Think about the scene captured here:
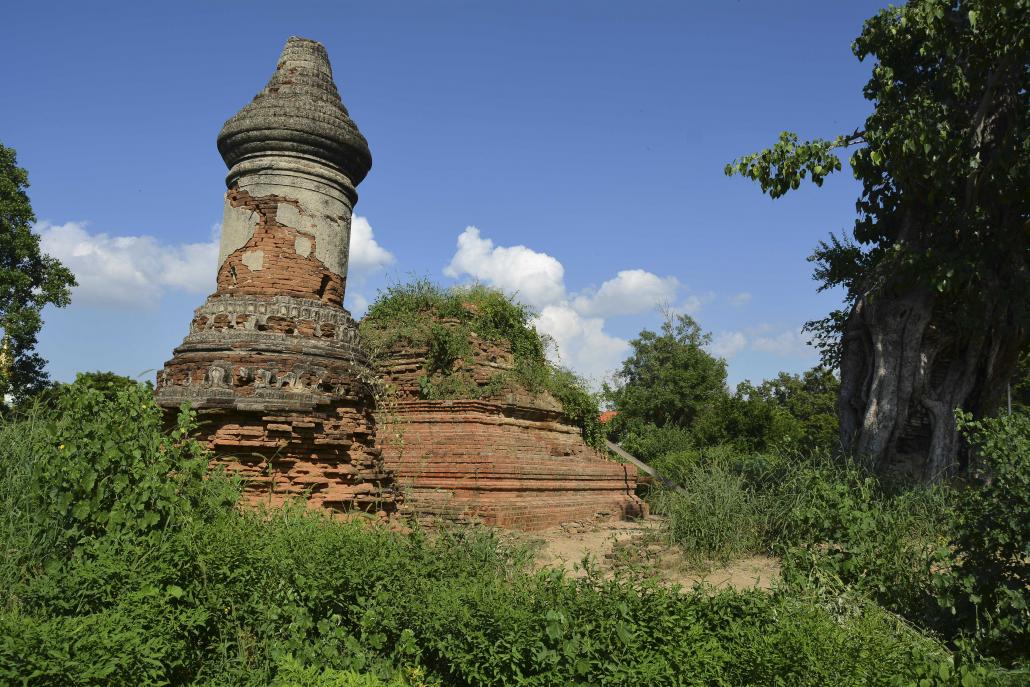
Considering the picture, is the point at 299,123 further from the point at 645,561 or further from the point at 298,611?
the point at 645,561

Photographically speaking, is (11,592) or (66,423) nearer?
(11,592)

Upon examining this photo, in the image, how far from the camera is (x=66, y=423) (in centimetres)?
450

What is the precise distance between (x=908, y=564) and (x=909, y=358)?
567cm

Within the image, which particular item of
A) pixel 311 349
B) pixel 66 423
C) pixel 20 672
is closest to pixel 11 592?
pixel 66 423

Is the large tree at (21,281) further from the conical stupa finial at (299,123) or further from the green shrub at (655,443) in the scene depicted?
the green shrub at (655,443)

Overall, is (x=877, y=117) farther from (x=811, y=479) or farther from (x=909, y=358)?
(x=811, y=479)

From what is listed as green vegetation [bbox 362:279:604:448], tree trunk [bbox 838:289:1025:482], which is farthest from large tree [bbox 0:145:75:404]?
tree trunk [bbox 838:289:1025:482]

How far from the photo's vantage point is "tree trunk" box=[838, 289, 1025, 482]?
32.4ft

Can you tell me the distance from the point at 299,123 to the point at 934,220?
27.4ft

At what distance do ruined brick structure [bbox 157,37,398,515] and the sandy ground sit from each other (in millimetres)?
2040

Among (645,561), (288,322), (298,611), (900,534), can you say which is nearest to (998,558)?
(900,534)

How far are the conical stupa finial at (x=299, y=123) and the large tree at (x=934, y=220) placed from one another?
453cm

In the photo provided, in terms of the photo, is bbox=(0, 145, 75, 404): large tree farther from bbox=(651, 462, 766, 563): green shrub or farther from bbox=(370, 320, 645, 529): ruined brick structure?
bbox=(651, 462, 766, 563): green shrub

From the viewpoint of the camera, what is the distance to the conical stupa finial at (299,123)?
7594mm
